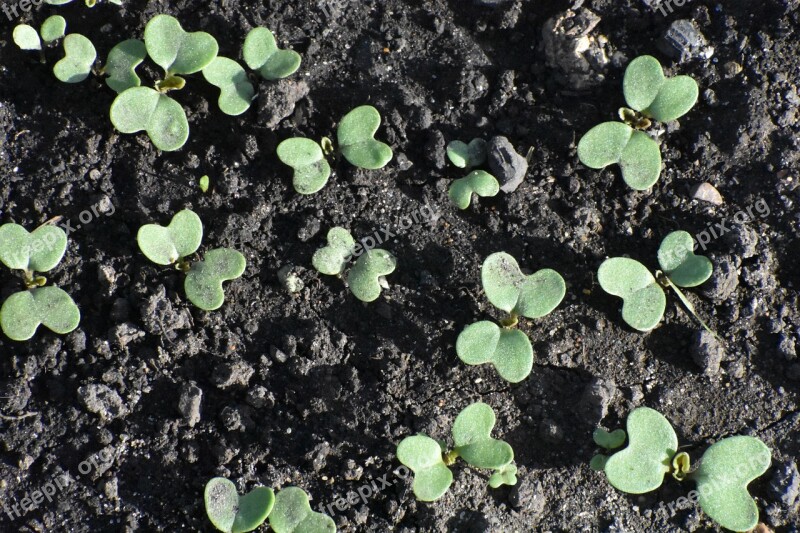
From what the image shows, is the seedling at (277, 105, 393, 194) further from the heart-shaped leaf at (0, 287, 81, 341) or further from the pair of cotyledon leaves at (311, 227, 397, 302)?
the heart-shaped leaf at (0, 287, 81, 341)

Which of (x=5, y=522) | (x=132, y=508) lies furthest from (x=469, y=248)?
(x=5, y=522)

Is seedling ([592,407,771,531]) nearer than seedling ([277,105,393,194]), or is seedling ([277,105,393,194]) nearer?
seedling ([592,407,771,531])

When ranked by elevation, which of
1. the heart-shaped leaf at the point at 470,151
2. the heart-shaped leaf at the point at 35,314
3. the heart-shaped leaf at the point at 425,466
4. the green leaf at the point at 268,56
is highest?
the green leaf at the point at 268,56

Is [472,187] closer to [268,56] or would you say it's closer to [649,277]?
[649,277]

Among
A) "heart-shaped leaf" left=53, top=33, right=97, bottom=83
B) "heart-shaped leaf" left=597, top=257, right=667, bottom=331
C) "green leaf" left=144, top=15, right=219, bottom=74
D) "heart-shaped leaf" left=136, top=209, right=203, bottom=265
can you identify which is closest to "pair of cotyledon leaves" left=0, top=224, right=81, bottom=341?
"heart-shaped leaf" left=136, top=209, right=203, bottom=265

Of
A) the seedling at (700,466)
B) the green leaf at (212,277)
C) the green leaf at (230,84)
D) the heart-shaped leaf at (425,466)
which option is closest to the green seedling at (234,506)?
the heart-shaped leaf at (425,466)

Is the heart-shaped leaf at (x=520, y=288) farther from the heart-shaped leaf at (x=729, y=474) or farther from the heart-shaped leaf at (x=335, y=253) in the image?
the heart-shaped leaf at (x=729, y=474)
